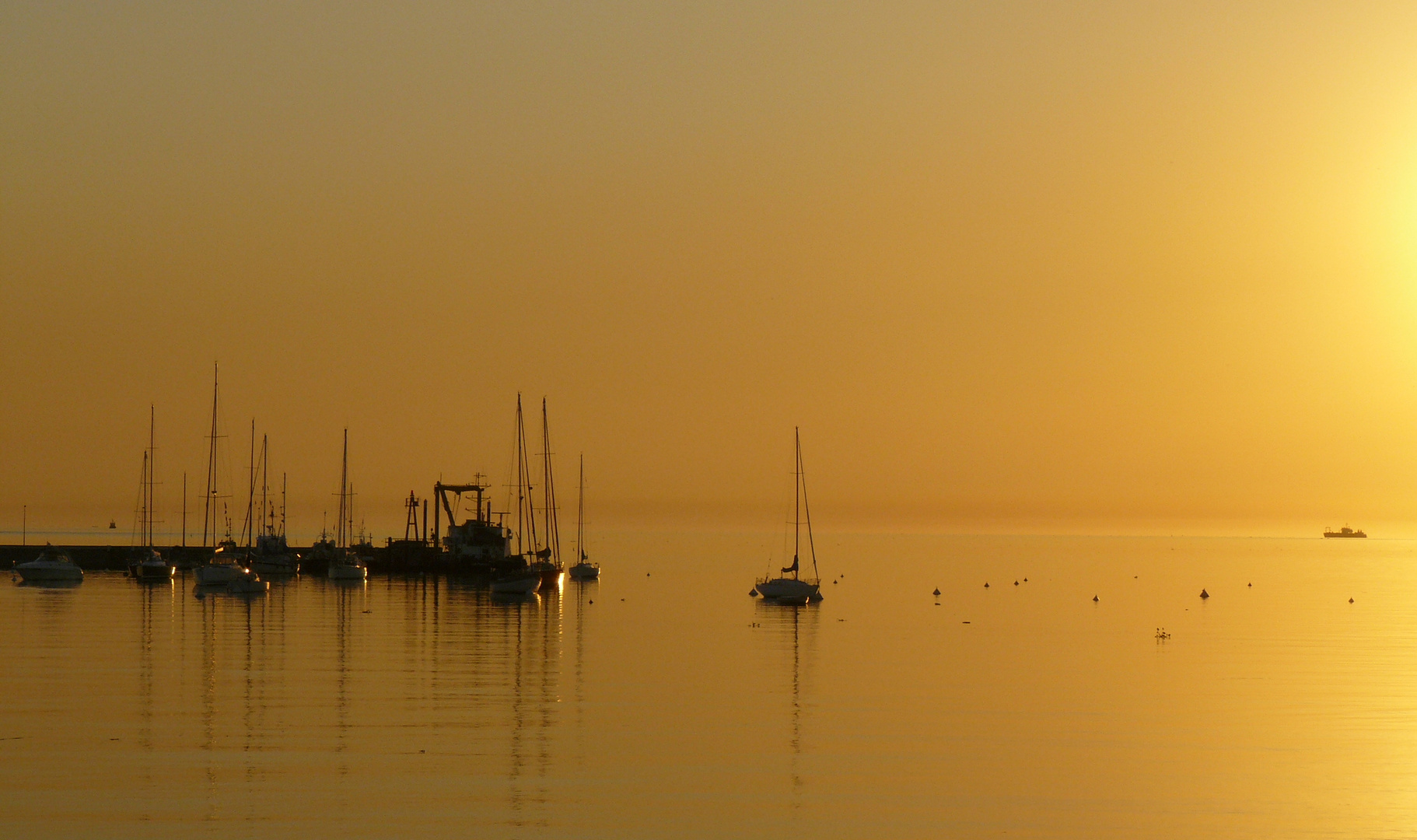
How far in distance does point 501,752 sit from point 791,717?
1060cm

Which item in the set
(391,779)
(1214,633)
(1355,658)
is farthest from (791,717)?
(1214,633)

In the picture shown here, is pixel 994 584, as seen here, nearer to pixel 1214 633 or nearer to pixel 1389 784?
pixel 1214 633

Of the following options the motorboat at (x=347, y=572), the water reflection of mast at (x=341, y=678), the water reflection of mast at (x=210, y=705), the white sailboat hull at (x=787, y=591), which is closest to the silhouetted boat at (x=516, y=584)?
the water reflection of mast at (x=341, y=678)

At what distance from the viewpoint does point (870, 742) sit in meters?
36.8

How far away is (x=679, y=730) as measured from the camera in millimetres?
38531

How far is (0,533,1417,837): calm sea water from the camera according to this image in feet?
90.1

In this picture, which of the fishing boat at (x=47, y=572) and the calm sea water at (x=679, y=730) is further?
the fishing boat at (x=47, y=572)

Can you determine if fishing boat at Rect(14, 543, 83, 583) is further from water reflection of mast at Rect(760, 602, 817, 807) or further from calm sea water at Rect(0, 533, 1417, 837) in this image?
water reflection of mast at Rect(760, 602, 817, 807)

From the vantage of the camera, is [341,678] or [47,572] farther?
[47,572]

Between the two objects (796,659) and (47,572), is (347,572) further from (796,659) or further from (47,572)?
(796,659)

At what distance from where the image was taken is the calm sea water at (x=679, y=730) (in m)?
27.5

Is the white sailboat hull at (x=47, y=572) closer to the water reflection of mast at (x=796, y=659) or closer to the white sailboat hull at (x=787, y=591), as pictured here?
the white sailboat hull at (x=787, y=591)

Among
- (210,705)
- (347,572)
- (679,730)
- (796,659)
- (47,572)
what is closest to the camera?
(679,730)

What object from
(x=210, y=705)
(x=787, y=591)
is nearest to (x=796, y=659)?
(x=210, y=705)
